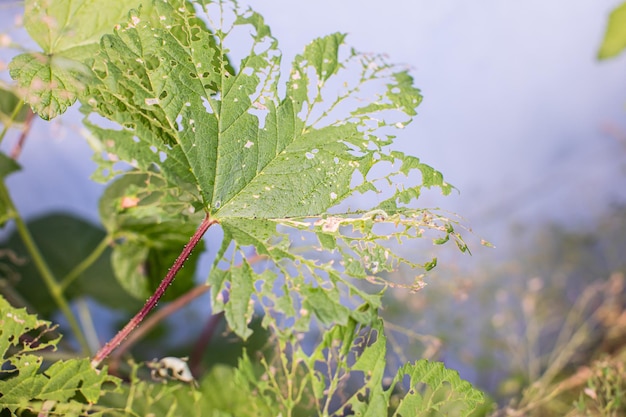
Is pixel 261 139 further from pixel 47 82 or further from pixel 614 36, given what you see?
pixel 614 36

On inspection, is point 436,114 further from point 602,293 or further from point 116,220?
point 116,220

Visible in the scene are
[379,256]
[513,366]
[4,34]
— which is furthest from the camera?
[513,366]

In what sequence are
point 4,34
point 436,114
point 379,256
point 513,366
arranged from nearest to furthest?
point 379,256, point 4,34, point 513,366, point 436,114

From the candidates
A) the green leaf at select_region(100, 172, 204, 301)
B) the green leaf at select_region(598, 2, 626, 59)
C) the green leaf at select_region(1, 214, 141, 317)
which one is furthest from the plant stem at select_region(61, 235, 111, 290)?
the green leaf at select_region(598, 2, 626, 59)

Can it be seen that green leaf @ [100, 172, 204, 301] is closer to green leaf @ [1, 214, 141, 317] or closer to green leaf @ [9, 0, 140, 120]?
green leaf @ [9, 0, 140, 120]

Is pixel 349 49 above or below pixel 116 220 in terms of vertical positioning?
above

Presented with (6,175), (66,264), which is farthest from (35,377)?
(66,264)

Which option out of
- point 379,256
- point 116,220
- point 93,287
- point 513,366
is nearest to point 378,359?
point 379,256
